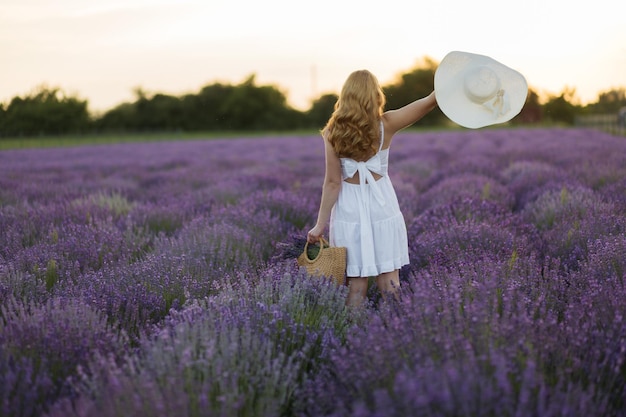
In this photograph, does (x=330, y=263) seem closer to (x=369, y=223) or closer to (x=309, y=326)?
(x=369, y=223)

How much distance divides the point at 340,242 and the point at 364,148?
505 mm

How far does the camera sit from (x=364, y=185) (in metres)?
3.07

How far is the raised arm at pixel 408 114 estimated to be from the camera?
3.00 metres

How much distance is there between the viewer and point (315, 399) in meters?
1.86

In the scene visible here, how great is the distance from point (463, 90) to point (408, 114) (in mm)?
302

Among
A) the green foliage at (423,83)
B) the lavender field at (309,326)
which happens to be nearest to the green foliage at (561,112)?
the green foliage at (423,83)

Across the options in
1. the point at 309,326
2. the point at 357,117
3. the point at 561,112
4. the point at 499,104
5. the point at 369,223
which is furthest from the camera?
the point at 561,112

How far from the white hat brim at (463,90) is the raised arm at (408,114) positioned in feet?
0.40

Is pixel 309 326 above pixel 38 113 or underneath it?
underneath

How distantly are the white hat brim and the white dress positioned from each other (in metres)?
0.37

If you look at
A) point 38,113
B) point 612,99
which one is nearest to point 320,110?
point 612,99

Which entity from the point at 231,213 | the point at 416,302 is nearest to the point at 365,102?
the point at 416,302

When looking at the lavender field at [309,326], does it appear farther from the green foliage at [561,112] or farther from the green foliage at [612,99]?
the green foliage at [561,112]

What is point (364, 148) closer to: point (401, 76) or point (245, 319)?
point (245, 319)
